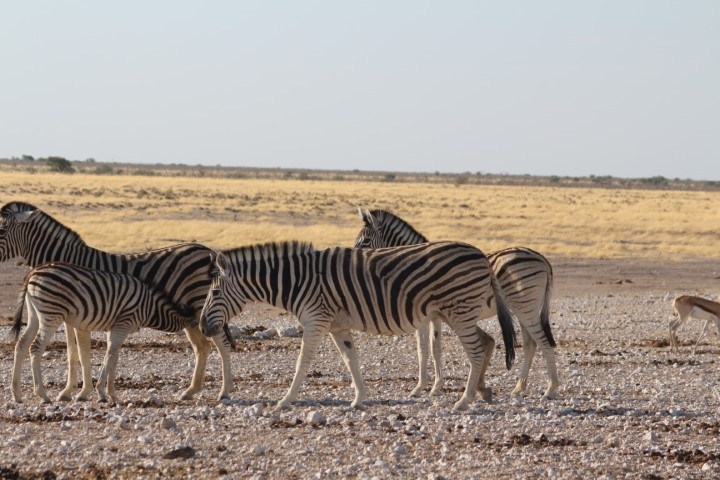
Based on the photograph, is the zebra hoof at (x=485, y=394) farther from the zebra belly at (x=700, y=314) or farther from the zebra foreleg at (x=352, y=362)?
the zebra belly at (x=700, y=314)

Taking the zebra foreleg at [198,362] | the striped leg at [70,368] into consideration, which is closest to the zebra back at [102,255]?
the zebra foreleg at [198,362]

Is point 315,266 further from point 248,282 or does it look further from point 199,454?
point 199,454

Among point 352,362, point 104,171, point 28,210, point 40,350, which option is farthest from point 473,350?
point 104,171

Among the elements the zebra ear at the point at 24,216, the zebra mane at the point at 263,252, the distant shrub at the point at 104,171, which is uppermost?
the zebra ear at the point at 24,216

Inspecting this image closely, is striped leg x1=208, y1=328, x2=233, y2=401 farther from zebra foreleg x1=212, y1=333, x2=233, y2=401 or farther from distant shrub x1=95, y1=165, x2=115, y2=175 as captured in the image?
distant shrub x1=95, y1=165, x2=115, y2=175

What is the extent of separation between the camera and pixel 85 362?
12633mm

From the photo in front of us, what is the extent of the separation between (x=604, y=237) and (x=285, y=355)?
30.5 m

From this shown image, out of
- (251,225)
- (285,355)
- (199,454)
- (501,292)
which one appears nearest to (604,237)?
(251,225)

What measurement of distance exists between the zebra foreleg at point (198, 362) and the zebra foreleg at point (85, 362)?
1009 mm

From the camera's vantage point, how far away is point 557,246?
39.8m

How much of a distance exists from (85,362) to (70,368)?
436 mm

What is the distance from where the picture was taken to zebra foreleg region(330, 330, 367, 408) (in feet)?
39.9

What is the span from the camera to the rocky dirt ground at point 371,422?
29.7 feet

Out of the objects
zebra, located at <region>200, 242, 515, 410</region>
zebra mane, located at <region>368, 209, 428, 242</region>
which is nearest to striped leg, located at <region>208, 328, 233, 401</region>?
zebra, located at <region>200, 242, 515, 410</region>
